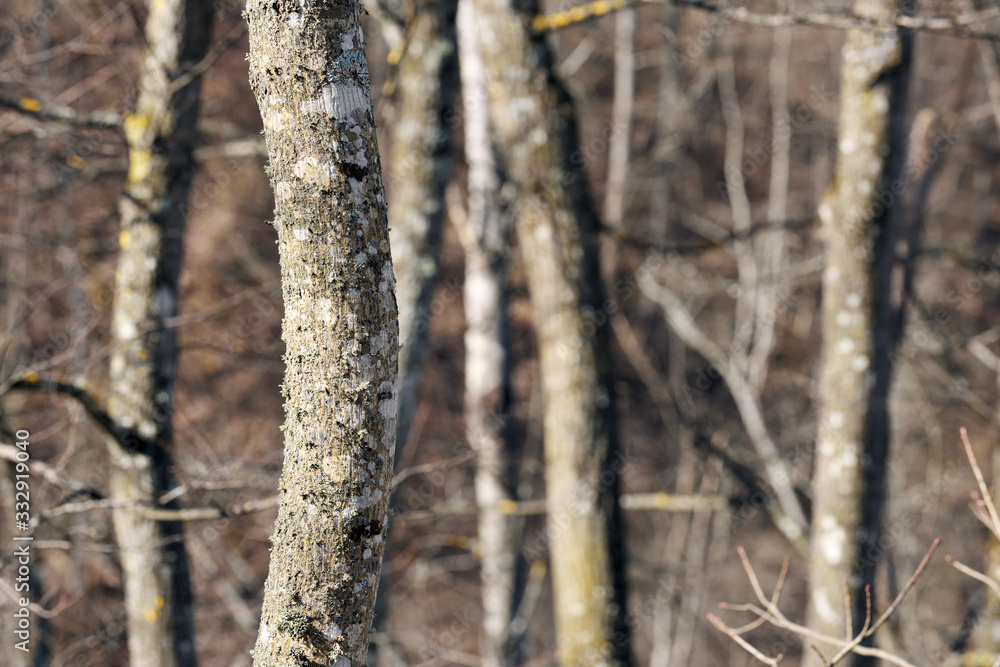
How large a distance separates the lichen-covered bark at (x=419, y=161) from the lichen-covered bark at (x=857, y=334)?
6.08 feet

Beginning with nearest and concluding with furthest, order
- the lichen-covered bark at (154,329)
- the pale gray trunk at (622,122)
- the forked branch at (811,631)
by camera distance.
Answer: the forked branch at (811,631) → the lichen-covered bark at (154,329) → the pale gray trunk at (622,122)

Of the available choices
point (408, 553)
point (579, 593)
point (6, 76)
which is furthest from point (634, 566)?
point (6, 76)

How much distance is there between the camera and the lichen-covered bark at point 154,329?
3.02m

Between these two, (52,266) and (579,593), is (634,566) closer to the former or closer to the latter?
(579,593)

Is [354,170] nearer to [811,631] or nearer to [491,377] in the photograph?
[811,631]

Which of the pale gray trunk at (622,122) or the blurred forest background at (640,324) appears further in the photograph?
the pale gray trunk at (622,122)

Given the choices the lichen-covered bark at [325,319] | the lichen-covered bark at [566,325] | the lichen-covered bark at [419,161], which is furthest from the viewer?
the lichen-covered bark at [419,161]

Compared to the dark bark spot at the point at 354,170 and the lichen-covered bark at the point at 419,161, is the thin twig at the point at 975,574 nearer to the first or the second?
the dark bark spot at the point at 354,170

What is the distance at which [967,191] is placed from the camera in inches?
365

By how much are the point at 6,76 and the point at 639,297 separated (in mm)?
6709

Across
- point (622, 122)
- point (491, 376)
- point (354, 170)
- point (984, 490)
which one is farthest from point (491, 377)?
A: point (354, 170)

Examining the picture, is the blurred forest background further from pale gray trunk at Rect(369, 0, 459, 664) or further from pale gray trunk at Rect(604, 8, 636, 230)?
pale gray trunk at Rect(369, 0, 459, 664)

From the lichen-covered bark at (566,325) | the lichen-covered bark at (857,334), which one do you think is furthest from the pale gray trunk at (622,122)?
the lichen-covered bark at (857,334)

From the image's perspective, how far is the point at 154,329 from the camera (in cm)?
300
